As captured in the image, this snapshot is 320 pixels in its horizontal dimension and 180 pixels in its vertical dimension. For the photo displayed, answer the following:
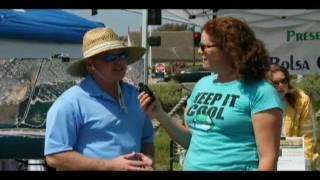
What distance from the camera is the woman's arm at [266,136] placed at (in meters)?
1.94

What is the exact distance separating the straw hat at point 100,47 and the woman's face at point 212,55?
315 millimetres

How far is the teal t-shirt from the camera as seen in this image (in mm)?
1987

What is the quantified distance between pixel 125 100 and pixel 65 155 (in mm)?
325

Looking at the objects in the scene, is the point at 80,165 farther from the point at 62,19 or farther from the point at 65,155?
the point at 62,19

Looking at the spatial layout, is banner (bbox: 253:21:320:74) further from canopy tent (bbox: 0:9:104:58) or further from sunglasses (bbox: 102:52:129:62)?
sunglasses (bbox: 102:52:129:62)

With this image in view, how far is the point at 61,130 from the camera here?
6.70ft

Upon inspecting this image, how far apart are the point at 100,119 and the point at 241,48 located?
516 mm

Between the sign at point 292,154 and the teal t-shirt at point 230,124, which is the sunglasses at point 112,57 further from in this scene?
the sign at point 292,154

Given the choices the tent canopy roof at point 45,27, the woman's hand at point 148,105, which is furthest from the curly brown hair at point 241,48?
the tent canopy roof at point 45,27

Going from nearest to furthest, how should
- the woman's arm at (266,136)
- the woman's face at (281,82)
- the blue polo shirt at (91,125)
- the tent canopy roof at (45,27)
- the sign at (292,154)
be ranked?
the woman's arm at (266,136) < the blue polo shirt at (91,125) < the sign at (292,154) < the woman's face at (281,82) < the tent canopy roof at (45,27)

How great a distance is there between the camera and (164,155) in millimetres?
5781

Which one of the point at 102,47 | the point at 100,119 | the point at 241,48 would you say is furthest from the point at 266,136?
the point at 102,47
